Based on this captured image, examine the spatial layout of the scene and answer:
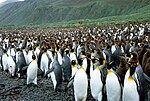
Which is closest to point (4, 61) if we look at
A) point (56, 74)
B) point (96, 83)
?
point (56, 74)

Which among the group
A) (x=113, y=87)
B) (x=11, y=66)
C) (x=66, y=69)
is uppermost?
(x=113, y=87)

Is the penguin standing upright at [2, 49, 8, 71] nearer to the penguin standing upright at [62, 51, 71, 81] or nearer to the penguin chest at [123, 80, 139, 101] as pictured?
the penguin standing upright at [62, 51, 71, 81]

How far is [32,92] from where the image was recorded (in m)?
8.87

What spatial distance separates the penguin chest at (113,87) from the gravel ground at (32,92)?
1.30 m

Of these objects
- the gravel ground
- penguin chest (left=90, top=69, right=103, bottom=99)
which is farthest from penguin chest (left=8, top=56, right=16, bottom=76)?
penguin chest (left=90, top=69, right=103, bottom=99)

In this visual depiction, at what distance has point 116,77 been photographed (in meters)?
6.38

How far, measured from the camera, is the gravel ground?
8184 mm

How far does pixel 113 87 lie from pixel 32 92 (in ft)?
10.9

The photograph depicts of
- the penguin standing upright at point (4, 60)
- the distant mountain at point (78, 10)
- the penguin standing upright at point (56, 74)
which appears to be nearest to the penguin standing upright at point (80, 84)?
the penguin standing upright at point (56, 74)

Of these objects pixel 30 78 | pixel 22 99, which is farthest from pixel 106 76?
pixel 30 78

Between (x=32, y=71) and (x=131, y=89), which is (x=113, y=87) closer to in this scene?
(x=131, y=89)

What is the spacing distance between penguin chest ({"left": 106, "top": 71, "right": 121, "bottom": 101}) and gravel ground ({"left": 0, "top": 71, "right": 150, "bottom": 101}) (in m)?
1.30

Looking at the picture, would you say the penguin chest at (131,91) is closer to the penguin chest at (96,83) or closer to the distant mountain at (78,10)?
the penguin chest at (96,83)

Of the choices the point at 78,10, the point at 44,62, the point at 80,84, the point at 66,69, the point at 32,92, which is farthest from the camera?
the point at 78,10
